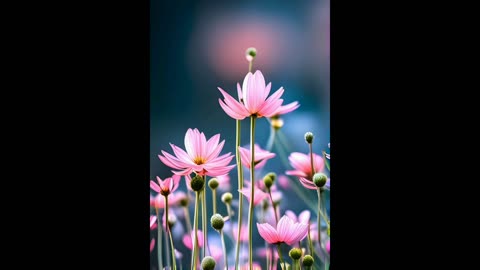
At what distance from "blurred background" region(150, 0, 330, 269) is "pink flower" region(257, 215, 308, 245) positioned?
5cm

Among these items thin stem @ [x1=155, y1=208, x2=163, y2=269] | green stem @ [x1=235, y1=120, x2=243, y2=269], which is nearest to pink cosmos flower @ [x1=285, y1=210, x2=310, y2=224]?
green stem @ [x1=235, y1=120, x2=243, y2=269]

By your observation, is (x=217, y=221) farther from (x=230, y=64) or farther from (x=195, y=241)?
(x=230, y=64)

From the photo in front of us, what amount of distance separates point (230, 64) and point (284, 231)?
47cm

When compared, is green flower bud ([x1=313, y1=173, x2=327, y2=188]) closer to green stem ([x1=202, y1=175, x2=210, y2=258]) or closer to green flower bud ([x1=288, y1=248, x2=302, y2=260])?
green flower bud ([x1=288, y1=248, x2=302, y2=260])

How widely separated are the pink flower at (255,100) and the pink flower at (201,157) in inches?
3.6

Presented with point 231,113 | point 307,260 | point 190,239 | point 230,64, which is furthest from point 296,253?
point 230,64

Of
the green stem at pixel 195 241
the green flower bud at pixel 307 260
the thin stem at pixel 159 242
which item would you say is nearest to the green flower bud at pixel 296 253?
the green flower bud at pixel 307 260

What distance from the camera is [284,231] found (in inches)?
51.5

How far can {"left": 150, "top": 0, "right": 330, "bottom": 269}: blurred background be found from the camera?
1.33 meters

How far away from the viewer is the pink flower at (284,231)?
1.31m
